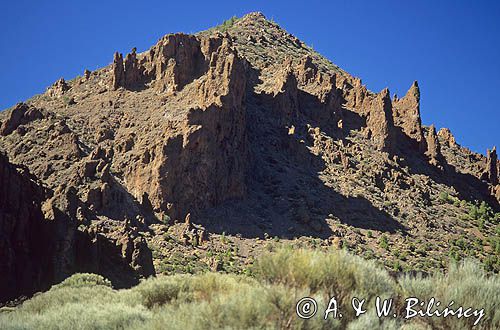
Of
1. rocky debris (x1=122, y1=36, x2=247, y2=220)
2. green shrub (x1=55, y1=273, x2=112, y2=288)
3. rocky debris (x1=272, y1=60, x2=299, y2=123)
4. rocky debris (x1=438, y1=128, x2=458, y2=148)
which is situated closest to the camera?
green shrub (x1=55, y1=273, x2=112, y2=288)

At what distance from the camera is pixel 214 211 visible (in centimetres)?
6112

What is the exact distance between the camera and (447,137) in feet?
344

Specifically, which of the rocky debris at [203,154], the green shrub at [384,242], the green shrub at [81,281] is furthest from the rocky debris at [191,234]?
the green shrub at [81,281]

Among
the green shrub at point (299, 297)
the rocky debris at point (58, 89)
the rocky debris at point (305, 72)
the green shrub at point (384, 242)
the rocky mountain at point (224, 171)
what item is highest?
the rocky debris at point (305, 72)

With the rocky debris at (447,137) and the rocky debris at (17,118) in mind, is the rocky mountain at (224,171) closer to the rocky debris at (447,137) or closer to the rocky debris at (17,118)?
the rocky debris at (17,118)

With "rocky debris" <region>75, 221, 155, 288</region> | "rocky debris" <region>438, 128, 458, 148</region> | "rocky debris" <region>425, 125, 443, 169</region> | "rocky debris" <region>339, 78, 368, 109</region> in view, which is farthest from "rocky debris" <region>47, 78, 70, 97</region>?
"rocky debris" <region>438, 128, 458, 148</region>

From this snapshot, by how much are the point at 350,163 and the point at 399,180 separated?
699cm

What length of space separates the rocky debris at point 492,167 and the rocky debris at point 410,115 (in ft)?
45.4

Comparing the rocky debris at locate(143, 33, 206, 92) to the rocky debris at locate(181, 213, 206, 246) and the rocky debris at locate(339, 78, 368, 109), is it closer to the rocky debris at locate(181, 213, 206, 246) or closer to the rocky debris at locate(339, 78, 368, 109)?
the rocky debris at locate(181, 213, 206, 246)

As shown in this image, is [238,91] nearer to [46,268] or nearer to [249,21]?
[46,268]

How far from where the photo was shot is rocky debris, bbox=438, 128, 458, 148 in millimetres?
103125

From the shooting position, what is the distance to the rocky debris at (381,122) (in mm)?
80988

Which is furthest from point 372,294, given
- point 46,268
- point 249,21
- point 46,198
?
point 249,21

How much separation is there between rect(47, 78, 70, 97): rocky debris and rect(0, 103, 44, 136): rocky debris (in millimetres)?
16045
